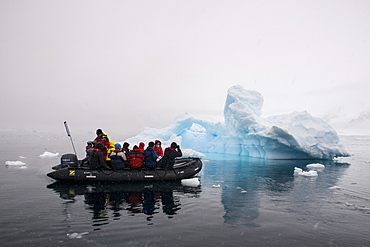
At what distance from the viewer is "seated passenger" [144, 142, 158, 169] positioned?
9.48 meters

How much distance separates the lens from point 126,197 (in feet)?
24.7

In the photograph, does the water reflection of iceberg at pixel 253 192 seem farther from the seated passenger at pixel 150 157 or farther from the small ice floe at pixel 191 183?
the seated passenger at pixel 150 157

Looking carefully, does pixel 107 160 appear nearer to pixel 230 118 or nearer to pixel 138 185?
pixel 138 185

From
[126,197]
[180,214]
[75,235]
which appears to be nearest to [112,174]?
[126,197]

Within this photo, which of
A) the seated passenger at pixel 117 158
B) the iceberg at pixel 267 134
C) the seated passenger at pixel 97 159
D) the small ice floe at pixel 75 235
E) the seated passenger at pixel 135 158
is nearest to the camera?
the small ice floe at pixel 75 235

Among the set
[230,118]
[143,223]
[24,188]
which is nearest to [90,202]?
[143,223]

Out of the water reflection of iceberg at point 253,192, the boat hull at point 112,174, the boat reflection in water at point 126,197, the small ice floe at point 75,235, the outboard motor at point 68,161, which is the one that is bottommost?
the water reflection of iceberg at point 253,192

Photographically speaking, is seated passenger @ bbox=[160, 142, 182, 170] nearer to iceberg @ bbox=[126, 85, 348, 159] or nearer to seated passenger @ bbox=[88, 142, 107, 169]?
seated passenger @ bbox=[88, 142, 107, 169]

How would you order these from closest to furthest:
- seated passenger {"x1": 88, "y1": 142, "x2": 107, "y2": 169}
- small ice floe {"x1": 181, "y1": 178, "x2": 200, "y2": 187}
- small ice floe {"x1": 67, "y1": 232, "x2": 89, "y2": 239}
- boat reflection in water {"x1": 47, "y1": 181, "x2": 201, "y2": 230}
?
1. small ice floe {"x1": 67, "y1": 232, "x2": 89, "y2": 239}
2. boat reflection in water {"x1": 47, "y1": 181, "x2": 201, "y2": 230}
3. seated passenger {"x1": 88, "y1": 142, "x2": 107, "y2": 169}
4. small ice floe {"x1": 181, "y1": 178, "x2": 200, "y2": 187}

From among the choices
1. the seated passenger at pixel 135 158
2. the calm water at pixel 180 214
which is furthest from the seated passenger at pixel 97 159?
the seated passenger at pixel 135 158

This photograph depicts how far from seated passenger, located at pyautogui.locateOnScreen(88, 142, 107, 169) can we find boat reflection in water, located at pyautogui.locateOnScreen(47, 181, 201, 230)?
781 mm

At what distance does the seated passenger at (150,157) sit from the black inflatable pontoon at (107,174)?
0.26 m

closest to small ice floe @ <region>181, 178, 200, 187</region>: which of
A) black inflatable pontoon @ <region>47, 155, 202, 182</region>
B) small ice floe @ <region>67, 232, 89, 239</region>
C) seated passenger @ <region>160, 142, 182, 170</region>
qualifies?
black inflatable pontoon @ <region>47, 155, 202, 182</region>

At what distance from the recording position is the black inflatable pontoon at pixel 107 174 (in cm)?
891
